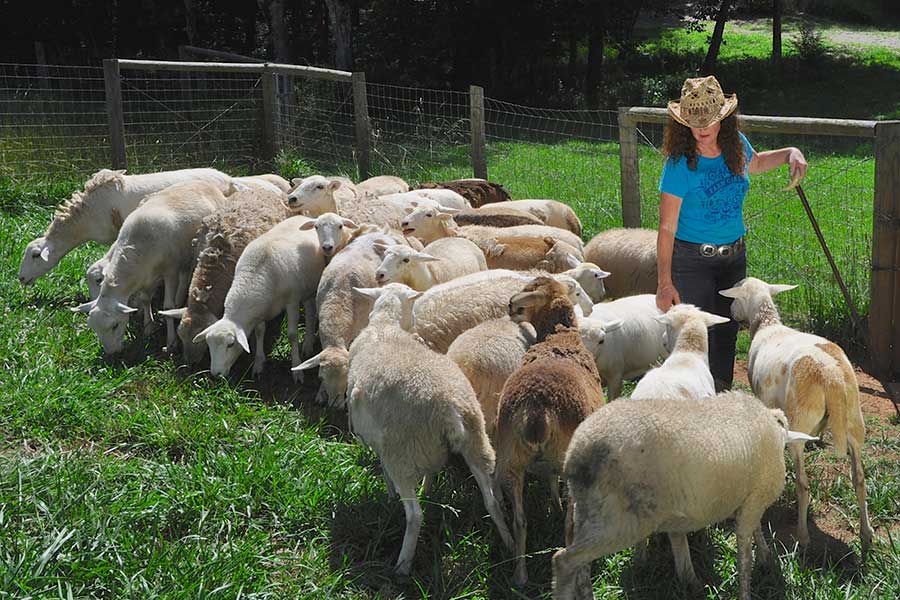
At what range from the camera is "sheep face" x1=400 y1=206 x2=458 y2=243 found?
305 inches

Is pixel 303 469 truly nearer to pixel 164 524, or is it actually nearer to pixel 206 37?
pixel 164 524

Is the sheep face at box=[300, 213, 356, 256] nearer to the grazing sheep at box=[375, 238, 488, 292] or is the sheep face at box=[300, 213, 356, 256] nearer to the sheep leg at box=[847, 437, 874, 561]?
the grazing sheep at box=[375, 238, 488, 292]

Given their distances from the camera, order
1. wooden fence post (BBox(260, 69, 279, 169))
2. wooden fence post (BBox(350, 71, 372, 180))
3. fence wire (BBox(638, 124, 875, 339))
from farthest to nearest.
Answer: wooden fence post (BBox(260, 69, 279, 169)) < wooden fence post (BBox(350, 71, 372, 180)) < fence wire (BBox(638, 124, 875, 339))

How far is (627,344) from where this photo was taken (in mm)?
6008

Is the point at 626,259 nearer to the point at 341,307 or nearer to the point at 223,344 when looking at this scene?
the point at 341,307

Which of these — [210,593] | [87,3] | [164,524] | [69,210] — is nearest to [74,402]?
[164,524]

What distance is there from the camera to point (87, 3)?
2178 centimetres

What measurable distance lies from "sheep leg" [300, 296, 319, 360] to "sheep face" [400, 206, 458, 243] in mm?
1128

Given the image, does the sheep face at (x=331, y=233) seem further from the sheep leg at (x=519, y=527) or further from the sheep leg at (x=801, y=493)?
the sheep leg at (x=801, y=493)

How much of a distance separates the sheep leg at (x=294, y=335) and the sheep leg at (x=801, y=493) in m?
3.37

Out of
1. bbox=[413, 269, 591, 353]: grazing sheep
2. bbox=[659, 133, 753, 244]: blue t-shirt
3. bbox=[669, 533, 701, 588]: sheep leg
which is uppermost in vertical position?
bbox=[659, 133, 753, 244]: blue t-shirt

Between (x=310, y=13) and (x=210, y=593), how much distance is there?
76.3 feet

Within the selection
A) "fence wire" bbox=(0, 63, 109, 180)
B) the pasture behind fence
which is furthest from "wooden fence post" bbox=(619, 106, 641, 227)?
"fence wire" bbox=(0, 63, 109, 180)

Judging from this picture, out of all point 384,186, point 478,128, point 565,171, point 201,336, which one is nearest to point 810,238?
point 478,128
